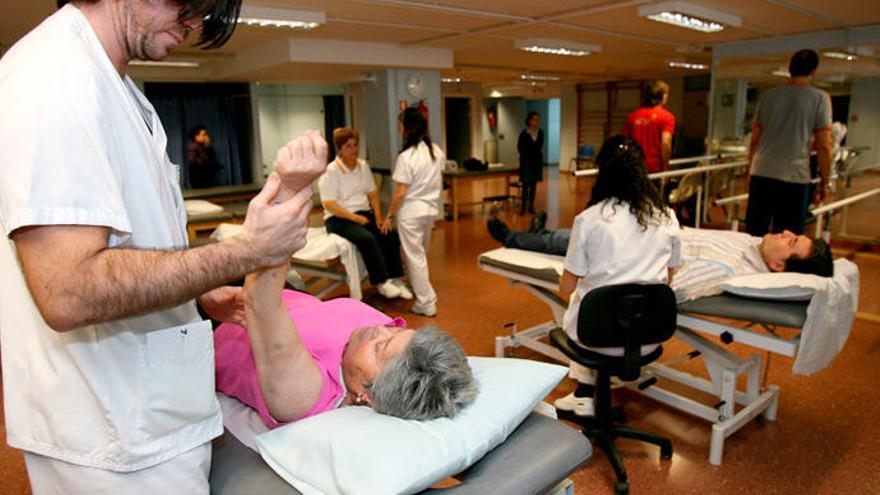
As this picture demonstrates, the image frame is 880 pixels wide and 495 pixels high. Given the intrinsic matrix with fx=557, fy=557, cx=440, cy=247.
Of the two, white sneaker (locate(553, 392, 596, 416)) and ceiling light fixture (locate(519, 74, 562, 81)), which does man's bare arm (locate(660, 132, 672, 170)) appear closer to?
white sneaker (locate(553, 392, 596, 416))

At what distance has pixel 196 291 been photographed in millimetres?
737

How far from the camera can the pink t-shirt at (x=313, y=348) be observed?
1.34m

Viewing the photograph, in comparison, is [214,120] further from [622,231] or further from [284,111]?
[622,231]

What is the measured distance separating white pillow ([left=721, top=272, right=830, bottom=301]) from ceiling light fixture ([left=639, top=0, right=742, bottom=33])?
7.58 ft

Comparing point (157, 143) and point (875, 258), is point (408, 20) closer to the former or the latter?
point (157, 143)

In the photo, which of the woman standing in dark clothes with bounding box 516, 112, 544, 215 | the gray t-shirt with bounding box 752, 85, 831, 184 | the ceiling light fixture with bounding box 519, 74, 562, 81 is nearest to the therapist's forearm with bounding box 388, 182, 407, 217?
the gray t-shirt with bounding box 752, 85, 831, 184

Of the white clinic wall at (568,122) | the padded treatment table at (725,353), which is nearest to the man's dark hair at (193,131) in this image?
the padded treatment table at (725,353)

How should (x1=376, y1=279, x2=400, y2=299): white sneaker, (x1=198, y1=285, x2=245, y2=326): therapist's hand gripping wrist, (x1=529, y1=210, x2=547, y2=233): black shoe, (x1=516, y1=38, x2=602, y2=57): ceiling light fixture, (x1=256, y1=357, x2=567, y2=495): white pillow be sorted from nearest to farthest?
1. (x1=256, y1=357, x2=567, y2=495): white pillow
2. (x1=198, y1=285, x2=245, y2=326): therapist's hand gripping wrist
3. (x1=529, y1=210, x2=547, y2=233): black shoe
4. (x1=376, y1=279, x2=400, y2=299): white sneaker
5. (x1=516, y1=38, x2=602, y2=57): ceiling light fixture

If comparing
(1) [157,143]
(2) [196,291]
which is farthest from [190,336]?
(1) [157,143]

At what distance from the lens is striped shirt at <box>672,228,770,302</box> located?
7.76ft

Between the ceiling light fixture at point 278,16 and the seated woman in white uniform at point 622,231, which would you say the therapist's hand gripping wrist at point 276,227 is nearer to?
the seated woman in white uniform at point 622,231

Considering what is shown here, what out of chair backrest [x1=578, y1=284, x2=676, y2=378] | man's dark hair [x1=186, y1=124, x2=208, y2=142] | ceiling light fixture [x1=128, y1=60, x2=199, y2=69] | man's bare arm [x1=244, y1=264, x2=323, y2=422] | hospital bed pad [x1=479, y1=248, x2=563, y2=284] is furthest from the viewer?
man's dark hair [x1=186, y1=124, x2=208, y2=142]

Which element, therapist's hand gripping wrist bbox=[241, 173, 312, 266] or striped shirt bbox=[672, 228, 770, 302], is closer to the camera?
therapist's hand gripping wrist bbox=[241, 173, 312, 266]

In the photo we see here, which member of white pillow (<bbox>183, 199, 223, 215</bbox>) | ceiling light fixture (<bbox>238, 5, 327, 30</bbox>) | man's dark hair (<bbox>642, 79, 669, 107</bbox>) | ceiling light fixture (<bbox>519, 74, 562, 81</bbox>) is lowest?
white pillow (<bbox>183, 199, 223, 215</bbox>)
